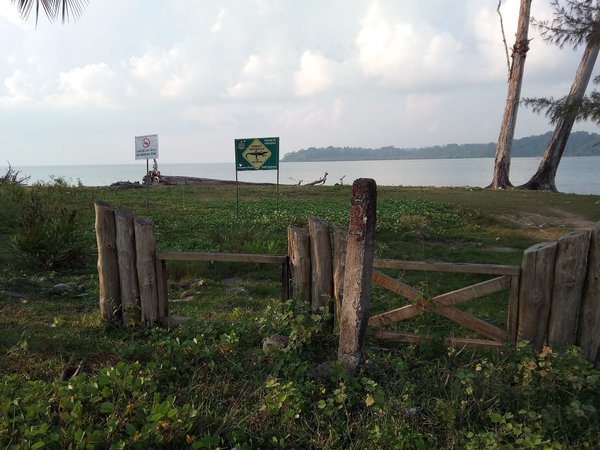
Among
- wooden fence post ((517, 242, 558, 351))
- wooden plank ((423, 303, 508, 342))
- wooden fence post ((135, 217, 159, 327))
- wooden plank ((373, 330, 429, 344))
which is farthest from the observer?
wooden fence post ((135, 217, 159, 327))

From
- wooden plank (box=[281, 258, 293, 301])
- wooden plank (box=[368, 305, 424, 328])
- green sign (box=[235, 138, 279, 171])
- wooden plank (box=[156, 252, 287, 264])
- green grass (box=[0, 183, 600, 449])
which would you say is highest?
green sign (box=[235, 138, 279, 171])

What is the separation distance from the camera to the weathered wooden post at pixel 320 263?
462 centimetres

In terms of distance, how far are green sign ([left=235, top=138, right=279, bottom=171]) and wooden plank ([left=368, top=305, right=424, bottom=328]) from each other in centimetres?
879

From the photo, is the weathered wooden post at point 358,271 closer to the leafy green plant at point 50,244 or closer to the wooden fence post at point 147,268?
the wooden fence post at point 147,268

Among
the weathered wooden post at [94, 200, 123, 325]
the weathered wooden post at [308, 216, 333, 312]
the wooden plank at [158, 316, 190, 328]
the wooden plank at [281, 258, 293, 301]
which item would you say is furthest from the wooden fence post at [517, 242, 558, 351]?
the weathered wooden post at [94, 200, 123, 325]

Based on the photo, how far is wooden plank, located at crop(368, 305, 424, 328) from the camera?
4.49 m

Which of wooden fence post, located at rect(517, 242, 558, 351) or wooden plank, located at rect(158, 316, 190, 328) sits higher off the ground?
wooden fence post, located at rect(517, 242, 558, 351)

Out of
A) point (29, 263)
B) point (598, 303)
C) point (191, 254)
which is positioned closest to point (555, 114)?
point (598, 303)

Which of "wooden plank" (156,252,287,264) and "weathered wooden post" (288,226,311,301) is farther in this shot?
"wooden plank" (156,252,287,264)

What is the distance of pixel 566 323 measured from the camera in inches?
164

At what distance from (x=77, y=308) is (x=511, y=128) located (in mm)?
22180

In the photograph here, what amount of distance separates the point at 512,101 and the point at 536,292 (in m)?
21.4

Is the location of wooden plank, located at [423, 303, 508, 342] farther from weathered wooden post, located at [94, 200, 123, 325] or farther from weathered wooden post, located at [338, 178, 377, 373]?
weathered wooden post, located at [94, 200, 123, 325]

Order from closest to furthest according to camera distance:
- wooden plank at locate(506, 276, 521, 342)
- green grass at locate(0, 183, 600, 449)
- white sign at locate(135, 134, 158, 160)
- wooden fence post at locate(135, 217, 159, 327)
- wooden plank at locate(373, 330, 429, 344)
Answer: green grass at locate(0, 183, 600, 449), wooden plank at locate(506, 276, 521, 342), wooden plank at locate(373, 330, 429, 344), wooden fence post at locate(135, 217, 159, 327), white sign at locate(135, 134, 158, 160)
